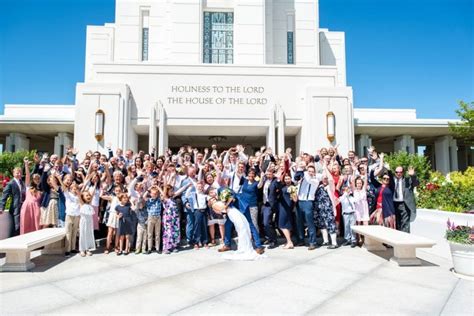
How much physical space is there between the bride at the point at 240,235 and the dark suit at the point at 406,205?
3.65 meters

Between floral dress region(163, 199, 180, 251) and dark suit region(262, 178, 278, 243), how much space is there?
2009mm

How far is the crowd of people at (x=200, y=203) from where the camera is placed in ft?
20.5

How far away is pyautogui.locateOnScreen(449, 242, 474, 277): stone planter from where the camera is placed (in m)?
4.71

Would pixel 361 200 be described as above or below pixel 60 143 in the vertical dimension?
below

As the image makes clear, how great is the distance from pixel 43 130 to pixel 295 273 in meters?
21.8

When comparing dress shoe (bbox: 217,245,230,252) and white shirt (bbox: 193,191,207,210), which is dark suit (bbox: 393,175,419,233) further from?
white shirt (bbox: 193,191,207,210)

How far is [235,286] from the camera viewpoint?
4.30 metres

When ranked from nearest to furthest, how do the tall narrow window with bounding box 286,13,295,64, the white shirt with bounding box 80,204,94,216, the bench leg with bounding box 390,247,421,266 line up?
the bench leg with bounding box 390,247,421,266, the white shirt with bounding box 80,204,94,216, the tall narrow window with bounding box 286,13,295,64

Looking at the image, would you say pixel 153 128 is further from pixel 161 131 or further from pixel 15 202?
pixel 15 202

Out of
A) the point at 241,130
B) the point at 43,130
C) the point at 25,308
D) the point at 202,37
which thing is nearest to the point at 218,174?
the point at 25,308

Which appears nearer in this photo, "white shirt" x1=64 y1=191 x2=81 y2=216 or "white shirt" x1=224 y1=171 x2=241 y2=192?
"white shirt" x1=64 y1=191 x2=81 y2=216

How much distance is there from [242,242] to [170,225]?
64.7 inches

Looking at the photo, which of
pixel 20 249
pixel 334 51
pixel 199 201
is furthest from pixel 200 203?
pixel 334 51

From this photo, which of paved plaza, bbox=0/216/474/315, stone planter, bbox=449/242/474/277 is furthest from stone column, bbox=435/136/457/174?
stone planter, bbox=449/242/474/277
